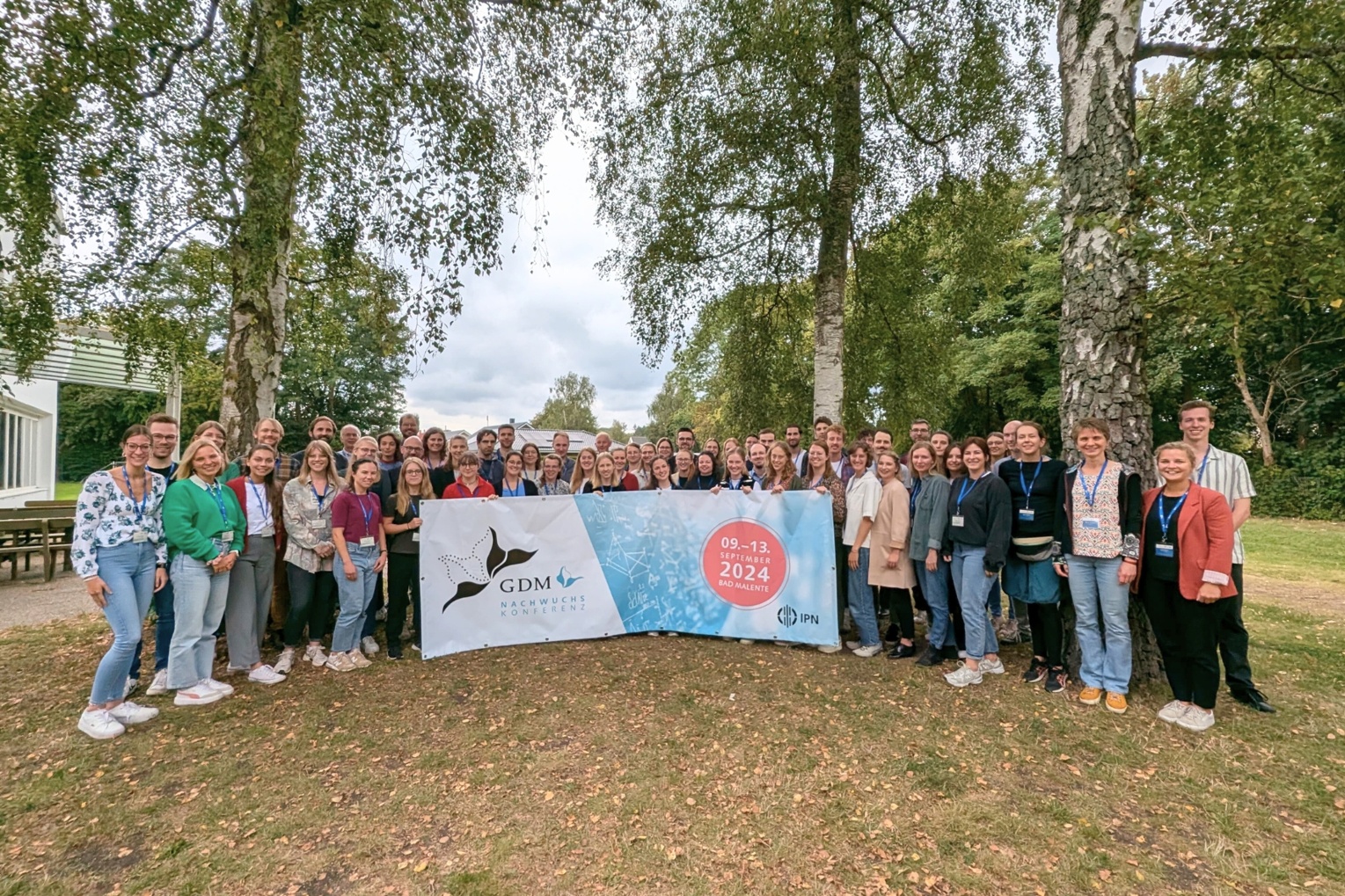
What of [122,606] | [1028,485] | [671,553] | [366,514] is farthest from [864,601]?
[122,606]

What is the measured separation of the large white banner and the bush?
1980 centimetres

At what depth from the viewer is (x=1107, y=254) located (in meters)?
4.18

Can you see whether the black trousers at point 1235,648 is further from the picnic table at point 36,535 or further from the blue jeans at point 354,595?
the picnic table at point 36,535

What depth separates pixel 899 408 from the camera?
9672 mm

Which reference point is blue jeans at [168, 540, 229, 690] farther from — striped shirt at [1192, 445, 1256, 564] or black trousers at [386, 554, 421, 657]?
striped shirt at [1192, 445, 1256, 564]

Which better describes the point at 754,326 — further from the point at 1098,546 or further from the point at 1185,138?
the point at 1098,546

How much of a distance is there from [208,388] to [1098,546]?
62.2 feet

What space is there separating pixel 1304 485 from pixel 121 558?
88.1 ft

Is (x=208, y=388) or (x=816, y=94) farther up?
(x=816, y=94)

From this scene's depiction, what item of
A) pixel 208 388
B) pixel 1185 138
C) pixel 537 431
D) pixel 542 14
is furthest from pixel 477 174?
pixel 537 431

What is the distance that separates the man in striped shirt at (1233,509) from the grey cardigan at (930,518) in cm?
159

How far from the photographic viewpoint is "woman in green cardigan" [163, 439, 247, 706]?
3904 millimetres

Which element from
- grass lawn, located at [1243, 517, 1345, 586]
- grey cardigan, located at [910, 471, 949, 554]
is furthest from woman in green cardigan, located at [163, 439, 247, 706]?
grass lawn, located at [1243, 517, 1345, 586]

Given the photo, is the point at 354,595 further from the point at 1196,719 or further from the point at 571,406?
the point at 571,406
